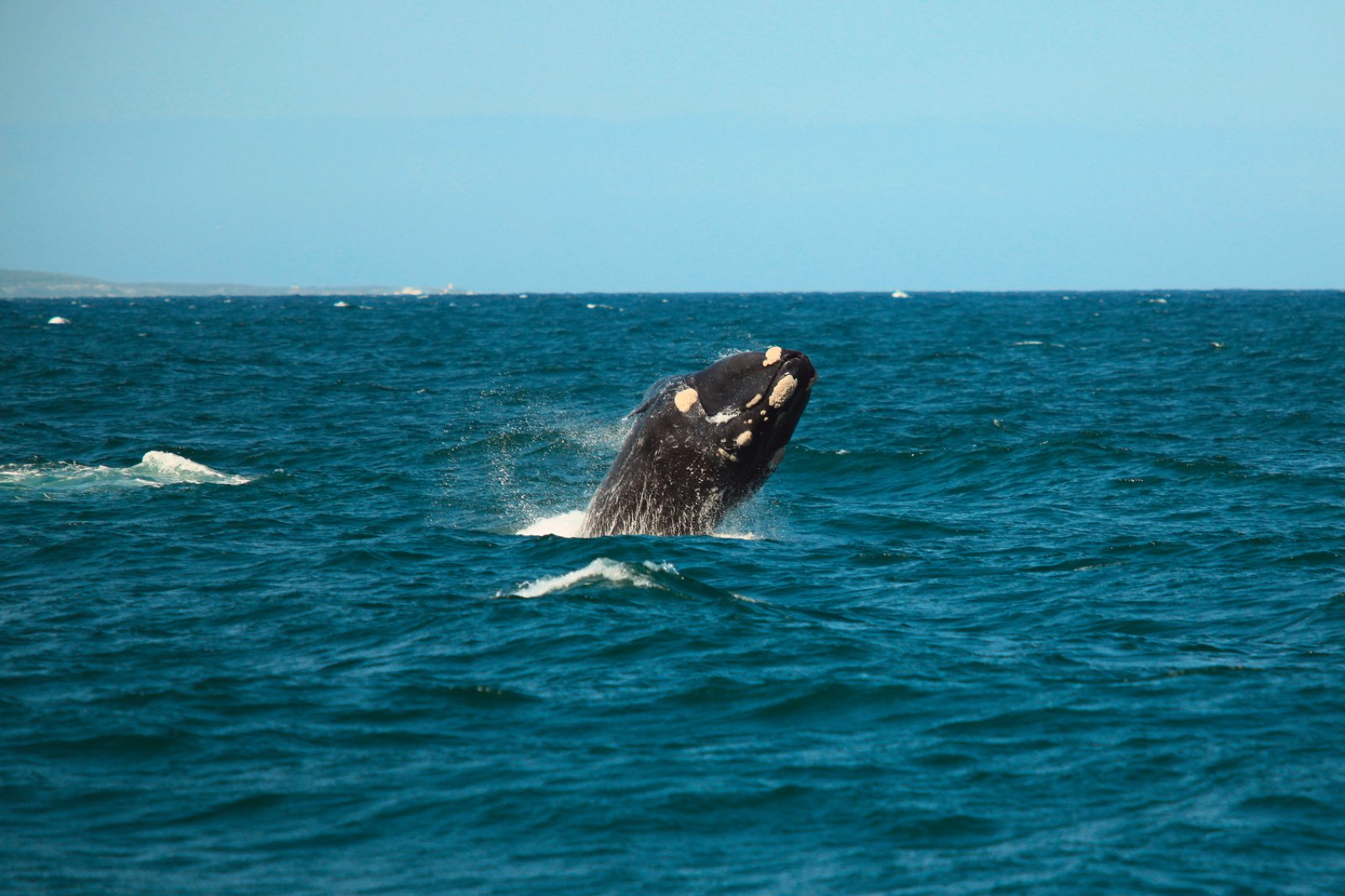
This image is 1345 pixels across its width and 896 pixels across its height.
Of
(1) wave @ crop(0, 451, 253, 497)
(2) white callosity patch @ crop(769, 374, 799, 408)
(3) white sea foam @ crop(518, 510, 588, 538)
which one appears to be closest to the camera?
(2) white callosity patch @ crop(769, 374, 799, 408)

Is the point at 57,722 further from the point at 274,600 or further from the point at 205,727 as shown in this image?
the point at 274,600

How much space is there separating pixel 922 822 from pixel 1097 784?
1328 mm

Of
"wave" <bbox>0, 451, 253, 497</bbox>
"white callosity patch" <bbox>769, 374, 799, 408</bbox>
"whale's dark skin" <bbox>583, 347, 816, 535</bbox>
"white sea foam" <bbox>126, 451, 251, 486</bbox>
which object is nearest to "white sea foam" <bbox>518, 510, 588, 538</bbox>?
"whale's dark skin" <bbox>583, 347, 816, 535</bbox>

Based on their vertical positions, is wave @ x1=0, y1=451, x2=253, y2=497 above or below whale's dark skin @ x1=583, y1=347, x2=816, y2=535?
below

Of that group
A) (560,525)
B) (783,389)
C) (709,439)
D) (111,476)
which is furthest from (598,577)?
(111,476)

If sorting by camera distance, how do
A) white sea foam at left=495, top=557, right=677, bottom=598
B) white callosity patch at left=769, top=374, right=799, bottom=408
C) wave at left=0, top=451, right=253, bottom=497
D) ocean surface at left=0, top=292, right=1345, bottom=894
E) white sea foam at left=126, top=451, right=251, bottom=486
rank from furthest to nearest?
white sea foam at left=126, top=451, right=251, bottom=486 → wave at left=0, top=451, right=253, bottom=497 → white sea foam at left=495, top=557, right=677, bottom=598 → white callosity patch at left=769, top=374, right=799, bottom=408 → ocean surface at left=0, top=292, right=1345, bottom=894

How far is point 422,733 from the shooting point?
8.84 meters

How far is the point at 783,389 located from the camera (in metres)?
12.1

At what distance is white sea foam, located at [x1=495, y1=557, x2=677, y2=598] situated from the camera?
12.6 meters

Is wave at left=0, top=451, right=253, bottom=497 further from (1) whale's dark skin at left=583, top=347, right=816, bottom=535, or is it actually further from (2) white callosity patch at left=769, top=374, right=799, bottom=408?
(2) white callosity patch at left=769, top=374, right=799, bottom=408

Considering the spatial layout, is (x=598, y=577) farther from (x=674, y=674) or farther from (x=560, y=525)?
(x=560, y=525)

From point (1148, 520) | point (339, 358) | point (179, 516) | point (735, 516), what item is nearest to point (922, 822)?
point (735, 516)

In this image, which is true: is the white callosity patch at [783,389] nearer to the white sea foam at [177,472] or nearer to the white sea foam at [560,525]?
the white sea foam at [560,525]

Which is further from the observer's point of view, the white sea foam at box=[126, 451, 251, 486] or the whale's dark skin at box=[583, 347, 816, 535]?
the white sea foam at box=[126, 451, 251, 486]
